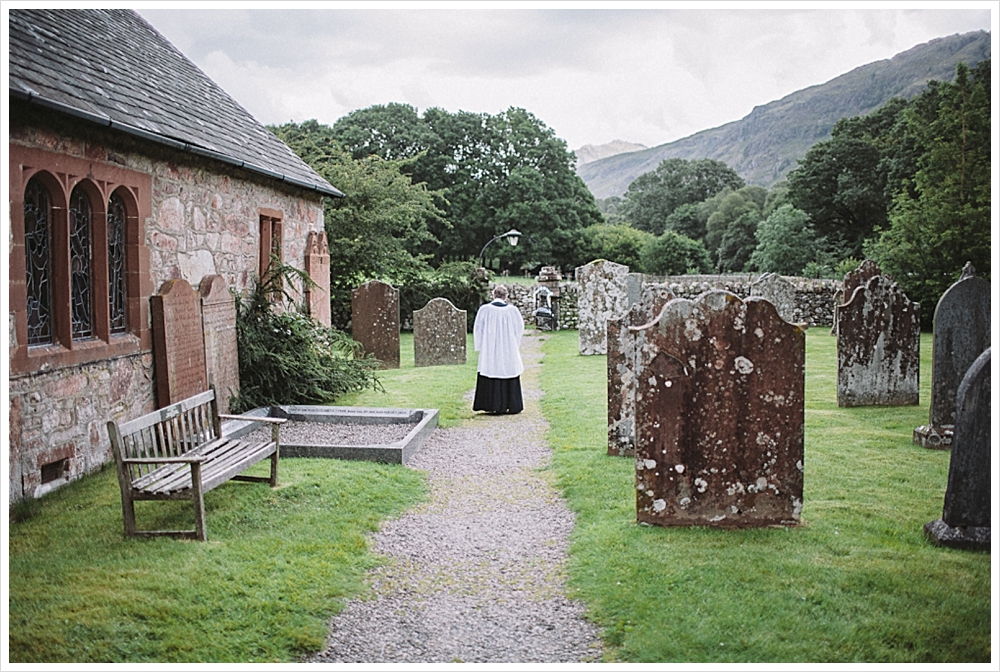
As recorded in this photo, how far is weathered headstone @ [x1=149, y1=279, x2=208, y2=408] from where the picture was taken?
8.36 meters

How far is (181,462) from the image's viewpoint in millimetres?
5379

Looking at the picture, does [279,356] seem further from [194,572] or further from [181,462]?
[194,572]

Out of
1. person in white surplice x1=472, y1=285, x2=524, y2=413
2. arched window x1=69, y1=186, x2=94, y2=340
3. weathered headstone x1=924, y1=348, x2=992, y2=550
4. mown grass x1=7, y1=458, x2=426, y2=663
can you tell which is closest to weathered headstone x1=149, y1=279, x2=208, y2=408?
arched window x1=69, y1=186, x2=94, y2=340

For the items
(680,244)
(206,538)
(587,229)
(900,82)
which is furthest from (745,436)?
(900,82)

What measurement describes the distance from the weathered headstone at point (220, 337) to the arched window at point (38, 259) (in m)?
2.28

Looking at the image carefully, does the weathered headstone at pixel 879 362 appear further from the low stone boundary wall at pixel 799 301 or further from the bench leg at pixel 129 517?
the low stone boundary wall at pixel 799 301

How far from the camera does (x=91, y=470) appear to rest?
7.32 metres

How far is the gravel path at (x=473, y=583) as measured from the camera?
4055 mm

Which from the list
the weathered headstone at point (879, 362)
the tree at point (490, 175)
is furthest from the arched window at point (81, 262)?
the tree at point (490, 175)

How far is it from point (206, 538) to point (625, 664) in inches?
A: 123

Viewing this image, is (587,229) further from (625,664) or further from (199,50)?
(625,664)

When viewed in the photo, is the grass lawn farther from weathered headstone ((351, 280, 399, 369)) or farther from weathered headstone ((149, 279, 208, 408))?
weathered headstone ((351, 280, 399, 369))

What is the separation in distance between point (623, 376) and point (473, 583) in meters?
3.59

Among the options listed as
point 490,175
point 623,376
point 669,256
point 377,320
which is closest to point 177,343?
point 623,376
